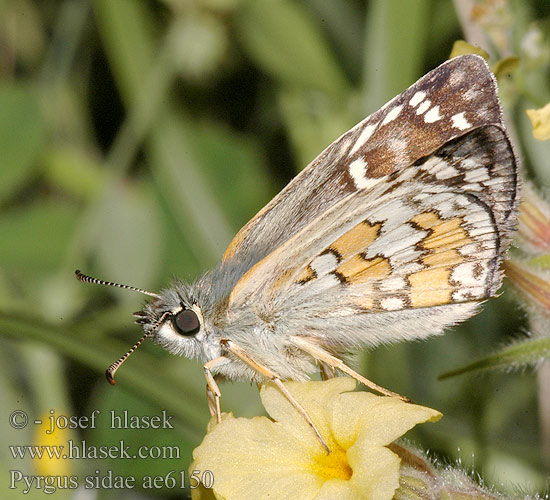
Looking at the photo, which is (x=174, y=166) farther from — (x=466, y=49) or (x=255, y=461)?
(x=255, y=461)

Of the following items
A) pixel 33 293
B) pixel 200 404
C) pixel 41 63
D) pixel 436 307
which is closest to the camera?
pixel 436 307

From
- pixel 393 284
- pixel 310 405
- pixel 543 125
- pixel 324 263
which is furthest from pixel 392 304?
pixel 543 125

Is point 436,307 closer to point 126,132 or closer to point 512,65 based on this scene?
point 512,65

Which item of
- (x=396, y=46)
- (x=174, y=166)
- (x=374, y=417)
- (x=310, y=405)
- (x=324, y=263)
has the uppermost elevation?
(x=174, y=166)

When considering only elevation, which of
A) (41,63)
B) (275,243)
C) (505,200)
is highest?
(41,63)

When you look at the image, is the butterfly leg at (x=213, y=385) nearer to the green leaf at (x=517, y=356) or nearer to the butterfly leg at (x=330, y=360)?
the butterfly leg at (x=330, y=360)

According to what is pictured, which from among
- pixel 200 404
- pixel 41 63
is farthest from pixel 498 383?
pixel 41 63
